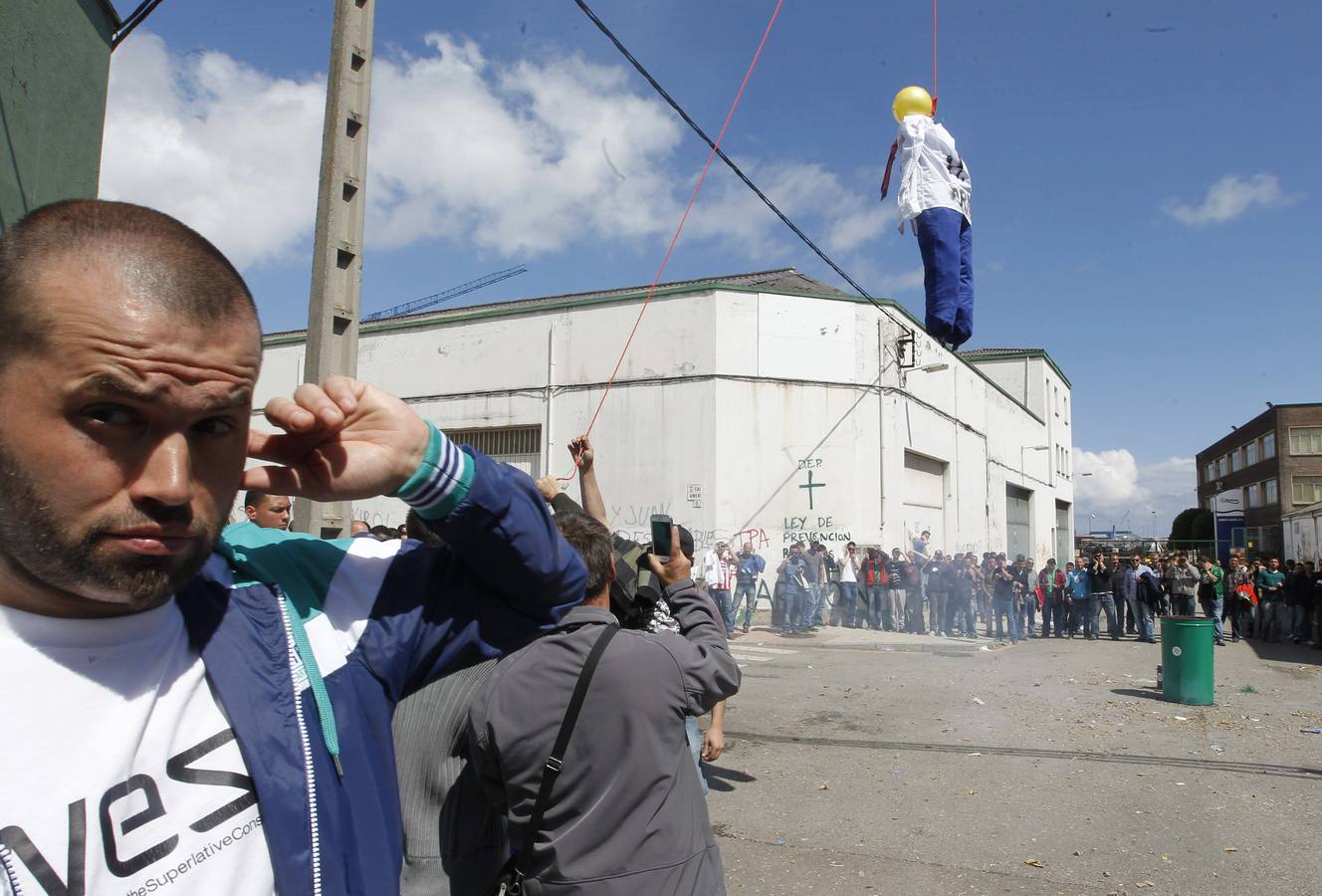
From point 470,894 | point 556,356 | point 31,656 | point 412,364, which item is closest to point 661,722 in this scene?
point 470,894

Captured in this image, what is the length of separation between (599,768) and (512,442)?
1992 centimetres

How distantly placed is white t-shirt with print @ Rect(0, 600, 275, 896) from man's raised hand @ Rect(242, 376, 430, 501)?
0.24 metres

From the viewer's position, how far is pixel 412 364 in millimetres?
22719

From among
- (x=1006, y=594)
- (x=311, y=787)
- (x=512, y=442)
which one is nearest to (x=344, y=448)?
(x=311, y=787)

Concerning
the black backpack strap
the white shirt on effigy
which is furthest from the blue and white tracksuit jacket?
the white shirt on effigy

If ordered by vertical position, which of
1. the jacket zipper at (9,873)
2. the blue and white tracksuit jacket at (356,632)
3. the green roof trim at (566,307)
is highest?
the green roof trim at (566,307)

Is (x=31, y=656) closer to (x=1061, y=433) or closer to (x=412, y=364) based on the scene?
(x=412, y=364)

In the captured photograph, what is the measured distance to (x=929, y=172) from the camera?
652 cm

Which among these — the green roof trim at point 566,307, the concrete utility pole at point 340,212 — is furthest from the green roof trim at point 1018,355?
the concrete utility pole at point 340,212

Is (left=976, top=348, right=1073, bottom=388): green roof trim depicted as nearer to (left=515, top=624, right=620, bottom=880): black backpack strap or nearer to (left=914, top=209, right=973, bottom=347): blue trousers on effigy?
(left=914, top=209, right=973, bottom=347): blue trousers on effigy

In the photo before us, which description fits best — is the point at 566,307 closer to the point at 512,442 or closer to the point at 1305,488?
the point at 512,442

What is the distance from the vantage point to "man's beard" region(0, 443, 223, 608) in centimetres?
95

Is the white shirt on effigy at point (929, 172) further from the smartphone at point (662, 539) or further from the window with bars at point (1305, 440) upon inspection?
the window with bars at point (1305, 440)

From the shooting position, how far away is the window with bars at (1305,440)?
4947 cm
